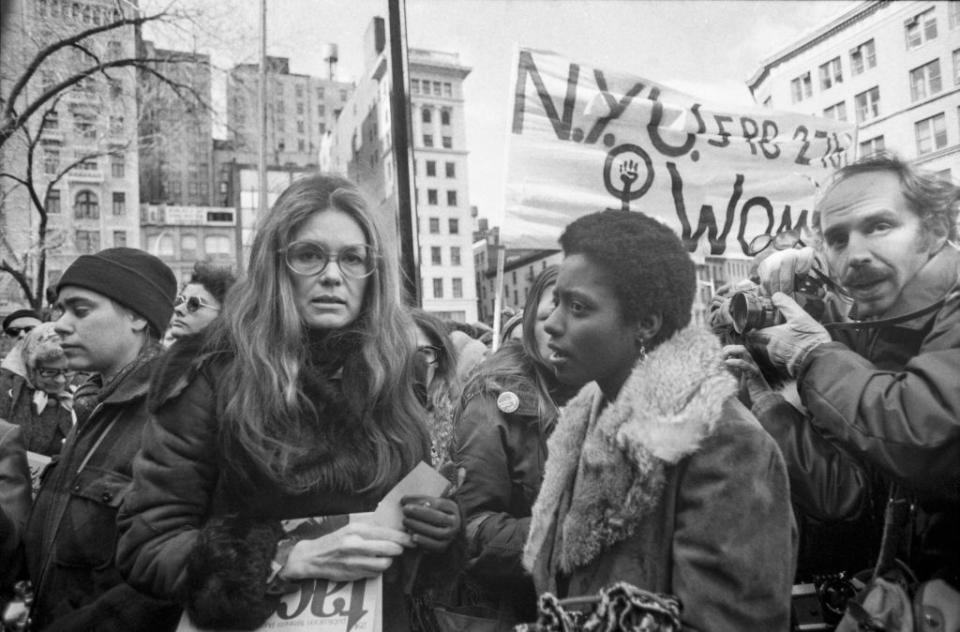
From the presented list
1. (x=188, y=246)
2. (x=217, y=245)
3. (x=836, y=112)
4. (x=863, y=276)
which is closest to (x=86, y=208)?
(x=836, y=112)

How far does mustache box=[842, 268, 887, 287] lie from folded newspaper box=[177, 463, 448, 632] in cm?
124

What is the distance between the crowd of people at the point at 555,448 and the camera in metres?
1.41

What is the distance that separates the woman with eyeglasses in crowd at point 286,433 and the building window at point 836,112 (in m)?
3.59

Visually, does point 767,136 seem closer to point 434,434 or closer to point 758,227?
point 758,227

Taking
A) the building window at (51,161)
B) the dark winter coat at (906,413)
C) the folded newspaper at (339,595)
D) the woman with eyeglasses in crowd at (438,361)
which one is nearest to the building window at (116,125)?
A: the building window at (51,161)

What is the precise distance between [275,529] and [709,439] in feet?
3.51

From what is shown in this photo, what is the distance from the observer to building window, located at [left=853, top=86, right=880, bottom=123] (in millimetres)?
3626

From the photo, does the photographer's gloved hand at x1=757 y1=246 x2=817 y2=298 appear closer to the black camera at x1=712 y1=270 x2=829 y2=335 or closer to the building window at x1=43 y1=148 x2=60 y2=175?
the black camera at x1=712 y1=270 x2=829 y2=335

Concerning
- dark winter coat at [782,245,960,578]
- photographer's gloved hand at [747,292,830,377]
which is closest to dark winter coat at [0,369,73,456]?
photographer's gloved hand at [747,292,830,377]

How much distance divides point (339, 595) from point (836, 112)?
171 inches

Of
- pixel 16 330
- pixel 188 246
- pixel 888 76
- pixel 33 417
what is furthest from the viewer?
pixel 188 246

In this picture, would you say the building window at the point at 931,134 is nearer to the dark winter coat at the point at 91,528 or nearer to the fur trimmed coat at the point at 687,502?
the fur trimmed coat at the point at 687,502

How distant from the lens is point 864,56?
10.2 ft

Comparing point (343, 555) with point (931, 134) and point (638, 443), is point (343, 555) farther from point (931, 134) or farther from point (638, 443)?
point (931, 134)
